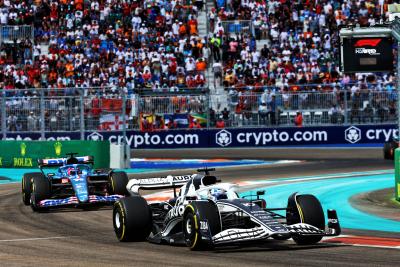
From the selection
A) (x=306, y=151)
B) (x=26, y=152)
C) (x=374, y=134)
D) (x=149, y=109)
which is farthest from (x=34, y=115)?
(x=374, y=134)

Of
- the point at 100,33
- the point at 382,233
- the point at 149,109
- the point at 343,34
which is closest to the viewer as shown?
the point at 382,233

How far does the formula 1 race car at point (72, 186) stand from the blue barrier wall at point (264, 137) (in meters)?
19.0

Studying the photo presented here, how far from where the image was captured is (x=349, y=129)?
40.4 meters

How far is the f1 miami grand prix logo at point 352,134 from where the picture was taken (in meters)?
40.4

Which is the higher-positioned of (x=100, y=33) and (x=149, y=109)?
(x=100, y=33)

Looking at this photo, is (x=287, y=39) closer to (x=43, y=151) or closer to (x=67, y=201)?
(x=43, y=151)

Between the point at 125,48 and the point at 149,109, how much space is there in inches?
285

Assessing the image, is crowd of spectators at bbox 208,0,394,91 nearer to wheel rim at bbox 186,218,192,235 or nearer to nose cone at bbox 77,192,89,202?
nose cone at bbox 77,192,89,202

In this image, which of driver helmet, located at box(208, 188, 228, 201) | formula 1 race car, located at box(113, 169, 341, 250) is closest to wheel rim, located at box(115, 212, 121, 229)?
formula 1 race car, located at box(113, 169, 341, 250)

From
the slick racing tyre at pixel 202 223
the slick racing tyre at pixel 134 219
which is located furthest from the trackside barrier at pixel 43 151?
the slick racing tyre at pixel 202 223

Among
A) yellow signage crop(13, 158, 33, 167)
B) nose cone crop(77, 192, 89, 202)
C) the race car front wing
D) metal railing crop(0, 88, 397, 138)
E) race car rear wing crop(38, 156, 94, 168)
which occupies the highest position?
metal railing crop(0, 88, 397, 138)

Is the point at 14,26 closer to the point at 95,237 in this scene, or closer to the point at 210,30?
the point at 210,30

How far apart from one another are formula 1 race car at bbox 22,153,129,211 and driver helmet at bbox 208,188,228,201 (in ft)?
20.2

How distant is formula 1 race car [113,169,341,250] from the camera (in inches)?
513
